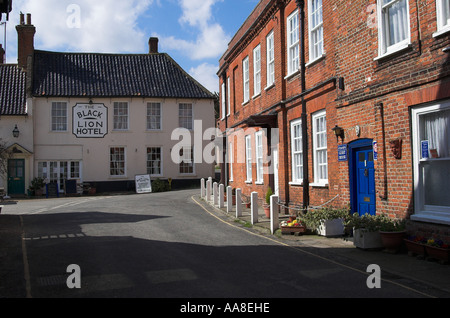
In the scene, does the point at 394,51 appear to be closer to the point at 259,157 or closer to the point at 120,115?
the point at 259,157

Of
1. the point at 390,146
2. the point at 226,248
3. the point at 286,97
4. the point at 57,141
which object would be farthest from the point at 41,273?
the point at 57,141

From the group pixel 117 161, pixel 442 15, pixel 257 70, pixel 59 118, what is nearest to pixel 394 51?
pixel 442 15

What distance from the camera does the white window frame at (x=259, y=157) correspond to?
18.7 m

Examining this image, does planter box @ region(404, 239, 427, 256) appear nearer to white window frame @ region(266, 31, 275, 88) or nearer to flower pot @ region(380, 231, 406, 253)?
flower pot @ region(380, 231, 406, 253)

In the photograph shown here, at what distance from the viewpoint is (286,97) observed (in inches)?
624

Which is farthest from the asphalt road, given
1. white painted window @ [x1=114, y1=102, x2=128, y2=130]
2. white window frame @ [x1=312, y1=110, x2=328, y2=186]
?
white painted window @ [x1=114, y1=102, x2=128, y2=130]

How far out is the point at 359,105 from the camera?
10891 mm

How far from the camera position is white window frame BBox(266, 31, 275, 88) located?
17.2 metres

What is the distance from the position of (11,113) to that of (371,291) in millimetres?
28723

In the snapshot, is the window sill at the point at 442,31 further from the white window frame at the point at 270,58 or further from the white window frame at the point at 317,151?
the white window frame at the point at 270,58

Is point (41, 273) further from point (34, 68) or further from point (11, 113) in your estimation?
point (34, 68)

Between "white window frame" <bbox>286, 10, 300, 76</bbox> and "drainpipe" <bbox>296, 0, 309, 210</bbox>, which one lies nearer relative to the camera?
"drainpipe" <bbox>296, 0, 309, 210</bbox>

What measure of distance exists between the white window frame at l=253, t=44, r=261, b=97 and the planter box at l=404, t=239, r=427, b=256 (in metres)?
11.5

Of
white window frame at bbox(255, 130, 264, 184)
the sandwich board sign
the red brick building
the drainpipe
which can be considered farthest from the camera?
the sandwich board sign
